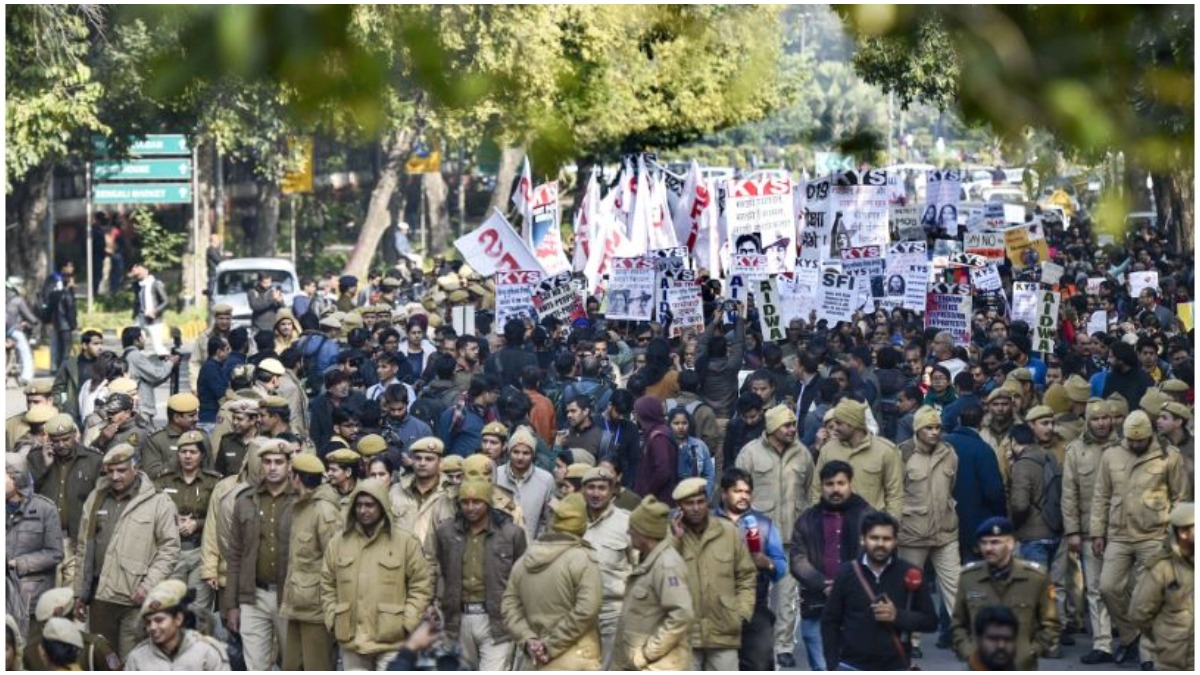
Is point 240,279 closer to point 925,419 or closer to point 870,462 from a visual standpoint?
point 925,419

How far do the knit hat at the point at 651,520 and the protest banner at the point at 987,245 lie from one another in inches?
718

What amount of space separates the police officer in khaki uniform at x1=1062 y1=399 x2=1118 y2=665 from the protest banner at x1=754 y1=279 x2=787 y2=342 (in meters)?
8.10

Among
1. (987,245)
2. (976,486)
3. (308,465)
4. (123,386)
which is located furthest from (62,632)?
(987,245)

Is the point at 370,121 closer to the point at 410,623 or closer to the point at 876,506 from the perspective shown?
the point at 410,623

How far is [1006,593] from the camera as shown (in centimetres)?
877

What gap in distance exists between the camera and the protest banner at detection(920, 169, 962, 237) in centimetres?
2992

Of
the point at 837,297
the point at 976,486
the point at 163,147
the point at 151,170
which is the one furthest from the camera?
the point at 163,147

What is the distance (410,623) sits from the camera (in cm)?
950

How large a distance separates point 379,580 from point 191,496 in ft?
6.99

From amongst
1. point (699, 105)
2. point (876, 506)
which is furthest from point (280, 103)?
point (699, 105)

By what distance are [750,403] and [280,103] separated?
828 cm

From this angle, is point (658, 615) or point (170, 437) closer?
point (658, 615)

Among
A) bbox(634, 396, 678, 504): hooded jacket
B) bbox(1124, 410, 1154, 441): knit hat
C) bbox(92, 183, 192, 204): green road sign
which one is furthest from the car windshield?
bbox(1124, 410, 1154, 441): knit hat

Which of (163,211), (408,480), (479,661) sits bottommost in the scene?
(479,661)
